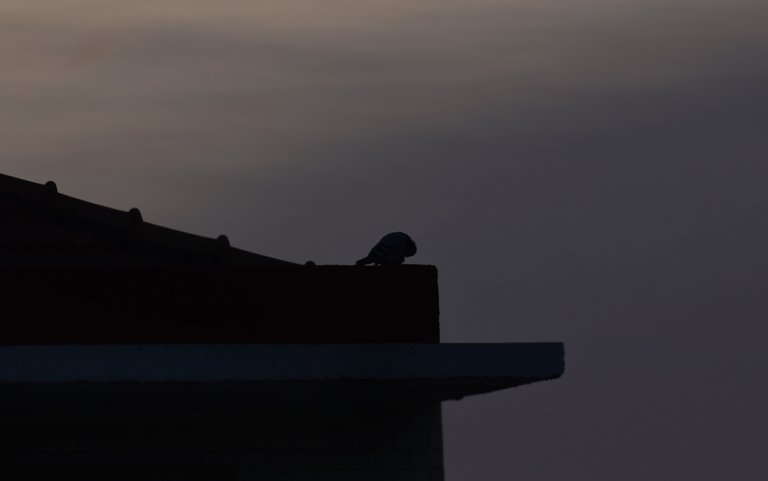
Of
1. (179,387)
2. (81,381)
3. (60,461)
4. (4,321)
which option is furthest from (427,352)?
(60,461)

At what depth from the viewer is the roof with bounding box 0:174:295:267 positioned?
10828mm

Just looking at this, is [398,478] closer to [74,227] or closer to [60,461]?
[60,461]

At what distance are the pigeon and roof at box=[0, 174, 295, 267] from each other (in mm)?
2577

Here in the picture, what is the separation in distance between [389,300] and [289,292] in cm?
63

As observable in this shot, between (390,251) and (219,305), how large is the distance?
4.00 ft

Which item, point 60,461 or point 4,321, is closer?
point 4,321

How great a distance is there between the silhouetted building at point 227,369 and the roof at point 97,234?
0.65ft

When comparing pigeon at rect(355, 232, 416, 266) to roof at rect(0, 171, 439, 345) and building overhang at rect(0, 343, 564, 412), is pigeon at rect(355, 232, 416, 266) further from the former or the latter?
building overhang at rect(0, 343, 564, 412)

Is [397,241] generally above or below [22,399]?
above

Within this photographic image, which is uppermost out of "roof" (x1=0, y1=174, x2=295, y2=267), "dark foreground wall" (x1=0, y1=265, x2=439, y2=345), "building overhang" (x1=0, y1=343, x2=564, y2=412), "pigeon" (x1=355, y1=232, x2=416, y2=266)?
"roof" (x1=0, y1=174, x2=295, y2=267)

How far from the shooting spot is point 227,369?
25.0 ft

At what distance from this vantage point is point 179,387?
25.7 ft

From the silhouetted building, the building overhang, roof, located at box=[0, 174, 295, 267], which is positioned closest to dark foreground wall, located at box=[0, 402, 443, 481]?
the silhouetted building

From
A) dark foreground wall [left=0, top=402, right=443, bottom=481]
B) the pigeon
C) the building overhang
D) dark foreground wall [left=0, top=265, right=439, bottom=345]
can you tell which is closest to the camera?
the building overhang
